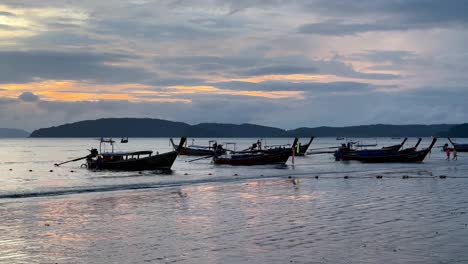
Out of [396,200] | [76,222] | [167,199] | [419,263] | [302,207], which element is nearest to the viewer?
[419,263]

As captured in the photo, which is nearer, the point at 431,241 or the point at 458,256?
the point at 458,256

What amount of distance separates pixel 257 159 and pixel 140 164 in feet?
54.9

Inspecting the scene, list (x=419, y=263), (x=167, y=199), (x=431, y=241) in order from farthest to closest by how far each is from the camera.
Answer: (x=167, y=199) < (x=431, y=241) < (x=419, y=263)

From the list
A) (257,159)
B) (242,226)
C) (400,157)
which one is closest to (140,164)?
(257,159)

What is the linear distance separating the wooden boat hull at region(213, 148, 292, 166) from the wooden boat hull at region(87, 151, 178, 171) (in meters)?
11.7

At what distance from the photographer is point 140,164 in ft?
196

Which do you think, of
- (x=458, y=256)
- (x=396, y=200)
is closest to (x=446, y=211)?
(x=396, y=200)

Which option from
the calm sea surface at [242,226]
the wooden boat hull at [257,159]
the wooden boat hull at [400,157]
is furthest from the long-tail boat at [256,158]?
the calm sea surface at [242,226]

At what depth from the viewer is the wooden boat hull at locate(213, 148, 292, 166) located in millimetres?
71188

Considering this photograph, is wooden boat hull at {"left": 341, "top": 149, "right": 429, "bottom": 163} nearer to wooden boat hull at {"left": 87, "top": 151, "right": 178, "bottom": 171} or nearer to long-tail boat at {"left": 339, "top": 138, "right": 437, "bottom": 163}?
long-tail boat at {"left": 339, "top": 138, "right": 437, "bottom": 163}

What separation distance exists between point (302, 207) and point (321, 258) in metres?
10.9

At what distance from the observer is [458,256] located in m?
14.8

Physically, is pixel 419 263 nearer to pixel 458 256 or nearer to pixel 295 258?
pixel 458 256

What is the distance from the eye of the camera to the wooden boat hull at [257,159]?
7119 cm
